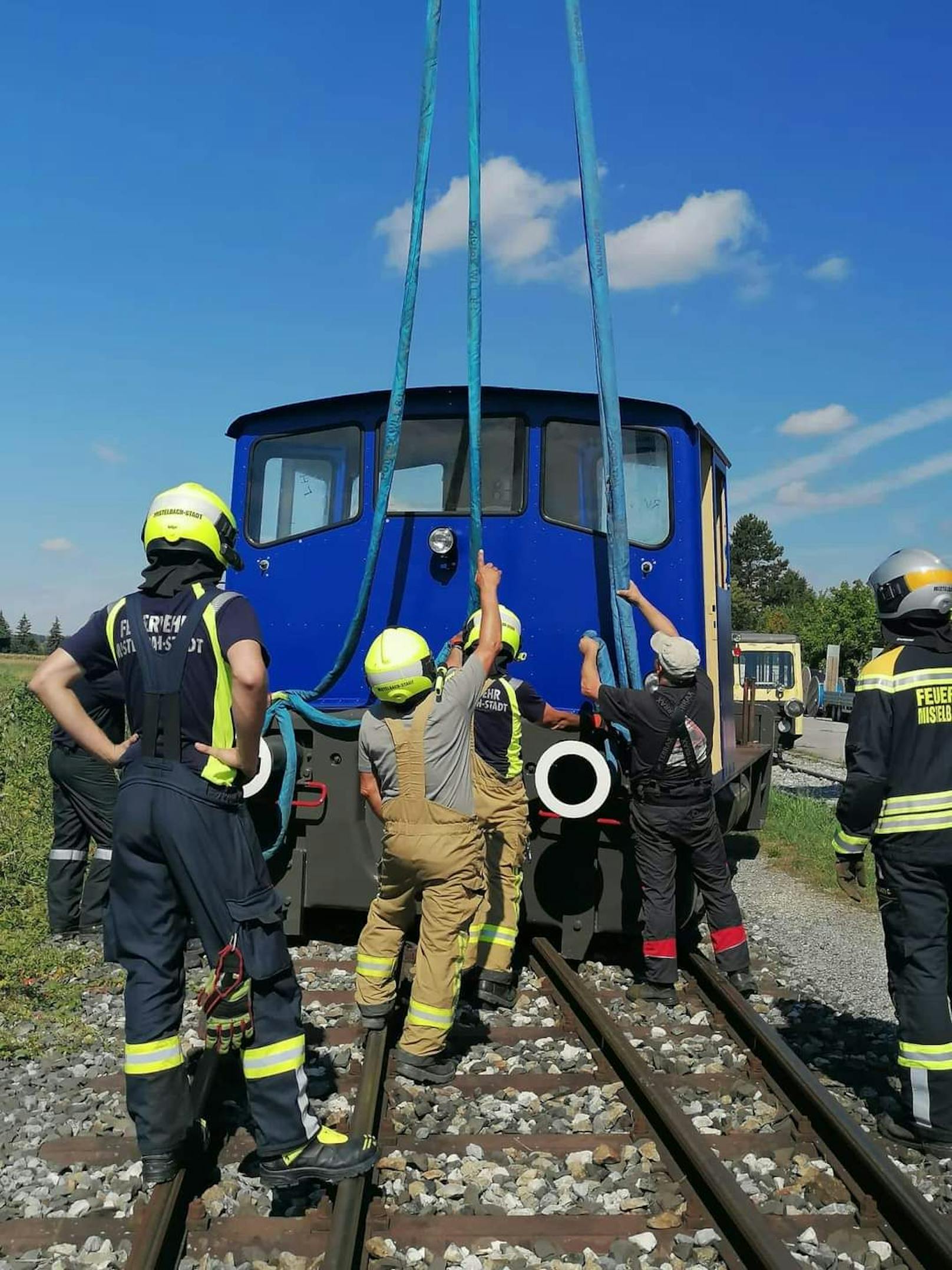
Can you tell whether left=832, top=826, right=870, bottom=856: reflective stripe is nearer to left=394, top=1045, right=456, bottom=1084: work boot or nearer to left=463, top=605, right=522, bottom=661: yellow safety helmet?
left=394, top=1045, right=456, bottom=1084: work boot

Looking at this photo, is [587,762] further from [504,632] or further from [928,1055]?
[928,1055]

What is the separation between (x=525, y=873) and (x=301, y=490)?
9.09 ft

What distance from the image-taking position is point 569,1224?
3197mm

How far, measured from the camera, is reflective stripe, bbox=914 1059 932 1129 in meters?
3.84

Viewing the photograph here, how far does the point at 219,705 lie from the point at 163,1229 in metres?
1.47

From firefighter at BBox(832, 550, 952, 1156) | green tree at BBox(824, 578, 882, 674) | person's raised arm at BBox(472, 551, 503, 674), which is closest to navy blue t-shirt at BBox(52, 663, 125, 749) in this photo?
person's raised arm at BBox(472, 551, 503, 674)

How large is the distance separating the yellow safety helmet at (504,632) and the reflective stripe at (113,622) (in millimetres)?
2291

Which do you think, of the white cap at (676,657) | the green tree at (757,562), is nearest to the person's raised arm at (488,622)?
the white cap at (676,657)

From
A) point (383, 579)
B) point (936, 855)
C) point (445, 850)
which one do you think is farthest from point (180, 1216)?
point (383, 579)

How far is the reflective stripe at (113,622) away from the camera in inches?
133

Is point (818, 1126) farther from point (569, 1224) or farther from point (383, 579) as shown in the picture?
point (383, 579)

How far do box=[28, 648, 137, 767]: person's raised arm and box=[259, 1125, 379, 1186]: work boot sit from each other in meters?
1.33

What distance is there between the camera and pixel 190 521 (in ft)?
11.3

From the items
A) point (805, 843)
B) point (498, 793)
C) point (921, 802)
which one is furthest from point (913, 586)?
point (805, 843)
